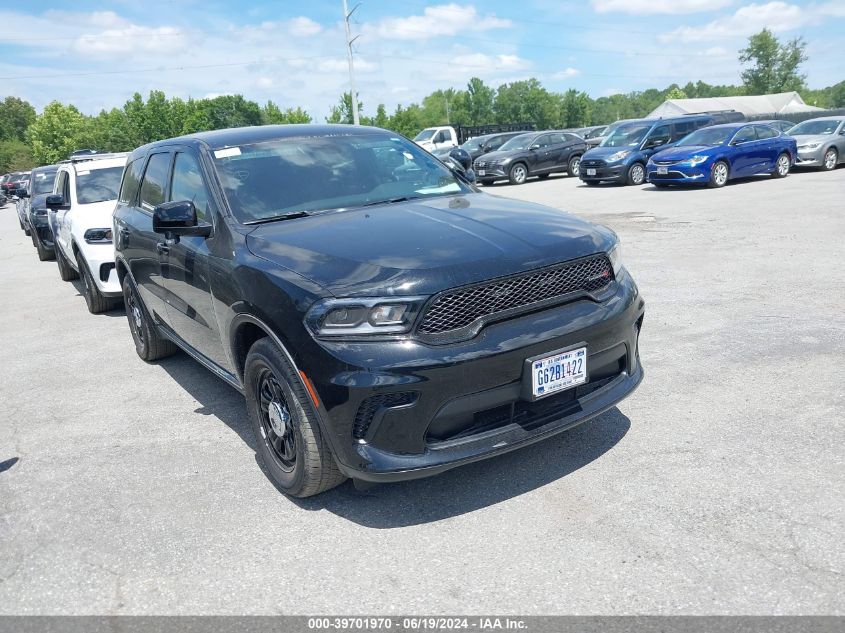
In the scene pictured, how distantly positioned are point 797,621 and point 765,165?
59.9ft

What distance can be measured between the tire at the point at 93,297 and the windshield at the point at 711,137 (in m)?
14.7

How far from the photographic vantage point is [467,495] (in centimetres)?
354

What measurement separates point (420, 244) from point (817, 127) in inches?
867

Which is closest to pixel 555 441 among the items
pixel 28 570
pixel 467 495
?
pixel 467 495

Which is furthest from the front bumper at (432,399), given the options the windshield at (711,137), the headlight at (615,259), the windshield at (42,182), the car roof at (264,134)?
the windshield at (711,137)

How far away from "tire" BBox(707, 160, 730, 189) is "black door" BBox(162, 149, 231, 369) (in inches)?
598

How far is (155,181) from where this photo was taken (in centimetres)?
541

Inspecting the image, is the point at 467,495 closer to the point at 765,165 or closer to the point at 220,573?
the point at 220,573

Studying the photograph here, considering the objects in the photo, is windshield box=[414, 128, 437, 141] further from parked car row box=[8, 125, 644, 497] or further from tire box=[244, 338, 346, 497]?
tire box=[244, 338, 346, 497]

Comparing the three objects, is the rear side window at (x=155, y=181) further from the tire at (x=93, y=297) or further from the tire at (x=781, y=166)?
the tire at (x=781, y=166)

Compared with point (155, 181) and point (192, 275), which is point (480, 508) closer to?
point (192, 275)

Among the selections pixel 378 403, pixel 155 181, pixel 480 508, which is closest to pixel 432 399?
pixel 378 403

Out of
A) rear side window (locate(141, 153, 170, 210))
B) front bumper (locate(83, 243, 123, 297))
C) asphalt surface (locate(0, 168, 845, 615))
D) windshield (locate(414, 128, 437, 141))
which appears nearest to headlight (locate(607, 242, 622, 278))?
asphalt surface (locate(0, 168, 845, 615))

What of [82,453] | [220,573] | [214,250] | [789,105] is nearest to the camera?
[220,573]
